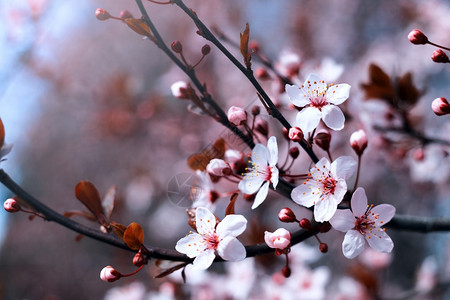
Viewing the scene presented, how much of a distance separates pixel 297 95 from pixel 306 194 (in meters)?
0.21

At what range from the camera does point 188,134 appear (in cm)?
309

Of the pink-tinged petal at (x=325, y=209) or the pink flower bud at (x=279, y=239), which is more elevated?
the pink-tinged petal at (x=325, y=209)

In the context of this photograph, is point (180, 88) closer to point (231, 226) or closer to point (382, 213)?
point (231, 226)

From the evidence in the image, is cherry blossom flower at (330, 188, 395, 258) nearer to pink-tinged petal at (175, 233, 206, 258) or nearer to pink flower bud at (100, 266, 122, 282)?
pink-tinged petal at (175, 233, 206, 258)

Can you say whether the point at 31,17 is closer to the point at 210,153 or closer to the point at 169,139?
the point at 169,139

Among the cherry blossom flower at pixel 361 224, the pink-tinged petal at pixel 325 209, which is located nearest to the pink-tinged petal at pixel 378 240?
the cherry blossom flower at pixel 361 224

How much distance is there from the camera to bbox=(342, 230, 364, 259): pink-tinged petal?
739 millimetres

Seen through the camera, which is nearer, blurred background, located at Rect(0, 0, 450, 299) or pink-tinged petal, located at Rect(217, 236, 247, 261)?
pink-tinged petal, located at Rect(217, 236, 247, 261)

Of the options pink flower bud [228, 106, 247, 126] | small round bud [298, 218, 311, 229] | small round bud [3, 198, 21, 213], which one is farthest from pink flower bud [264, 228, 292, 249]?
small round bud [3, 198, 21, 213]

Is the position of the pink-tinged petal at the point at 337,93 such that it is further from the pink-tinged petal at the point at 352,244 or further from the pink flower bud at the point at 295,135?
the pink-tinged petal at the point at 352,244

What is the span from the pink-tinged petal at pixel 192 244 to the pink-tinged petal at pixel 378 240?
35 cm

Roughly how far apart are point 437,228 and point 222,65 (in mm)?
3919

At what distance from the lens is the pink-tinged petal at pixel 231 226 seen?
2.54 feet

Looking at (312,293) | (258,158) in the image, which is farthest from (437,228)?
(312,293)
